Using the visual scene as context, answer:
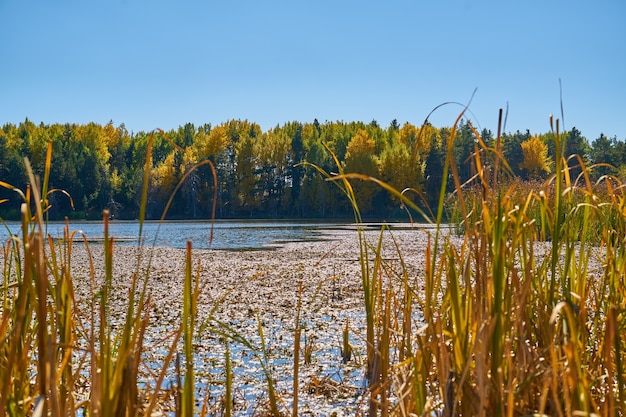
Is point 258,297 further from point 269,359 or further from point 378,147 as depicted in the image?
point 378,147

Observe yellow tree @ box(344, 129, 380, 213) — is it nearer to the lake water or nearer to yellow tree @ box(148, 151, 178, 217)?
yellow tree @ box(148, 151, 178, 217)

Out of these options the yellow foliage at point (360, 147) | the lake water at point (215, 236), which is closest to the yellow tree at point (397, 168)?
the yellow foliage at point (360, 147)

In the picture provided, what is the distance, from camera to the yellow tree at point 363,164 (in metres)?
44.2

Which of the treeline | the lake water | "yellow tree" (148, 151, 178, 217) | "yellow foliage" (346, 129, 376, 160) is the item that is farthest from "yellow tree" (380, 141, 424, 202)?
the lake water

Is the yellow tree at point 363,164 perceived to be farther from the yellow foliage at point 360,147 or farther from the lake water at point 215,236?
the lake water at point 215,236

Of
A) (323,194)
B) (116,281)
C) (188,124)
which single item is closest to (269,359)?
(116,281)

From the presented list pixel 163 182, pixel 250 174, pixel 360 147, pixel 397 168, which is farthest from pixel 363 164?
pixel 163 182

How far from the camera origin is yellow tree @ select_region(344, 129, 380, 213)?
145 feet

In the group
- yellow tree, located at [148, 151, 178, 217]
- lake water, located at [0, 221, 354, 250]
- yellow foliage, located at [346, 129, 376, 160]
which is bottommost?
lake water, located at [0, 221, 354, 250]

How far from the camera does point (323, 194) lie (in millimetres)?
46281

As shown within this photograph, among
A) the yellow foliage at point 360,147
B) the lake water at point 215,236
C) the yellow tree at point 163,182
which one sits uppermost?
the yellow foliage at point 360,147

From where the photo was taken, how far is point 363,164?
45625 mm

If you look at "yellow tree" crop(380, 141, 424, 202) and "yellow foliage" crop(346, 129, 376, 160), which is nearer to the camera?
"yellow tree" crop(380, 141, 424, 202)

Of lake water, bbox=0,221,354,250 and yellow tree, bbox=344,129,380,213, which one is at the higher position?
yellow tree, bbox=344,129,380,213
